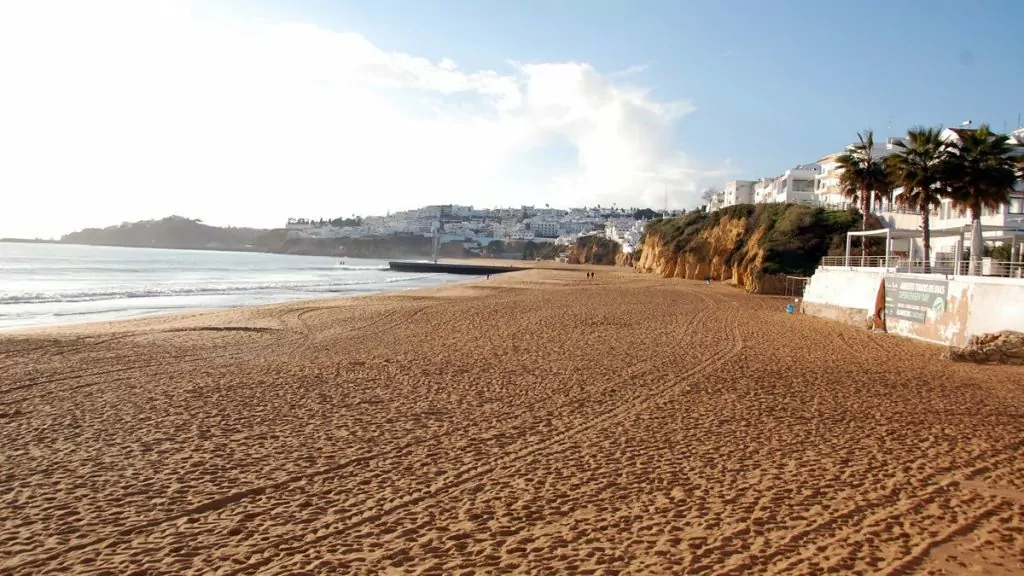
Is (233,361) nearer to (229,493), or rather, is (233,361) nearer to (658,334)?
(229,493)

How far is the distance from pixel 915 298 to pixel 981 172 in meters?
5.14

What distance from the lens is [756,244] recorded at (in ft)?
130

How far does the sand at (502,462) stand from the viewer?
16.0 feet

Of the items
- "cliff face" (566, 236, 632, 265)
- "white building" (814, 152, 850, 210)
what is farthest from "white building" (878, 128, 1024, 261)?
"cliff face" (566, 236, 632, 265)

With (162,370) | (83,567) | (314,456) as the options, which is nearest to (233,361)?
(162,370)

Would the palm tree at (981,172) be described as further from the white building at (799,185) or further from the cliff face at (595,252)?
the cliff face at (595,252)

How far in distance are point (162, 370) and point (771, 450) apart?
10.3 meters

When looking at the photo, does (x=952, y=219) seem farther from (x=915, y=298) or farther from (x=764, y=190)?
(x=764, y=190)

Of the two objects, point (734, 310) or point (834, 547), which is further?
point (734, 310)

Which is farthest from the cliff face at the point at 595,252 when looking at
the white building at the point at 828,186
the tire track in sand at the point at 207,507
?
the tire track in sand at the point at 207,507

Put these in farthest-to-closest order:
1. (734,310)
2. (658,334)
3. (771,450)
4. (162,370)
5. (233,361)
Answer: (734,310), (658,334), (233,361), (162,370), (771,450)

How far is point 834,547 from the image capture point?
5.00 meters

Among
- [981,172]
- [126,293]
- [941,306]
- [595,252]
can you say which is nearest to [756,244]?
[981,172]

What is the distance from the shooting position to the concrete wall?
14484 mm
